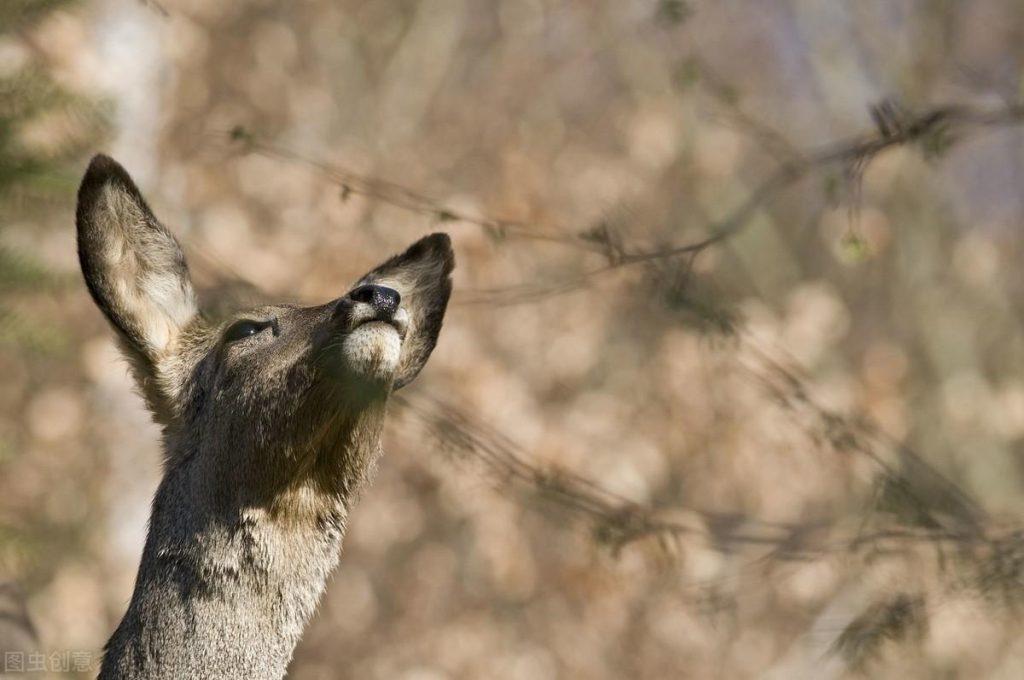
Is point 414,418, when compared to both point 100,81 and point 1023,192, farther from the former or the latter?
point 1023,192

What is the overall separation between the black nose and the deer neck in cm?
38

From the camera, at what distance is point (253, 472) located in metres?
4.66

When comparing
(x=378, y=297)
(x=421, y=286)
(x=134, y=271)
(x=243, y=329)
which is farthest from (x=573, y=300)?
(x=378, y=297)

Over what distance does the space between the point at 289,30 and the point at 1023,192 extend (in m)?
7.67

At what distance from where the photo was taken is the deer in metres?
4.59

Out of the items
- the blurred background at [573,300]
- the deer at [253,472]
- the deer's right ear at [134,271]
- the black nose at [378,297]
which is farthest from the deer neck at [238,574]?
the blurred background at [573,300]

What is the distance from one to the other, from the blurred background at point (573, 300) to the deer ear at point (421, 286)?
379 centimetres

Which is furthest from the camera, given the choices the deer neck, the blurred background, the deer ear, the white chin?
the blurred background

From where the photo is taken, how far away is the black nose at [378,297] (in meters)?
4.57

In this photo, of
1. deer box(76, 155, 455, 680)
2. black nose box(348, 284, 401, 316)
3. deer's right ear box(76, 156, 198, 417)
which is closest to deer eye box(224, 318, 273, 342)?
deer box(76, 155, 455, 680)

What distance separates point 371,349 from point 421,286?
949 mm

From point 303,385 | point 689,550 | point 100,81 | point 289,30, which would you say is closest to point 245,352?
point 303,385

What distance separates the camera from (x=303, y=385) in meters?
4.60

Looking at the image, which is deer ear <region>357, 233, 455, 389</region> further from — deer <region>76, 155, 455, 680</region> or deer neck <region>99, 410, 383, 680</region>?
deer neck <region>99, 410, 383, 680</region>
